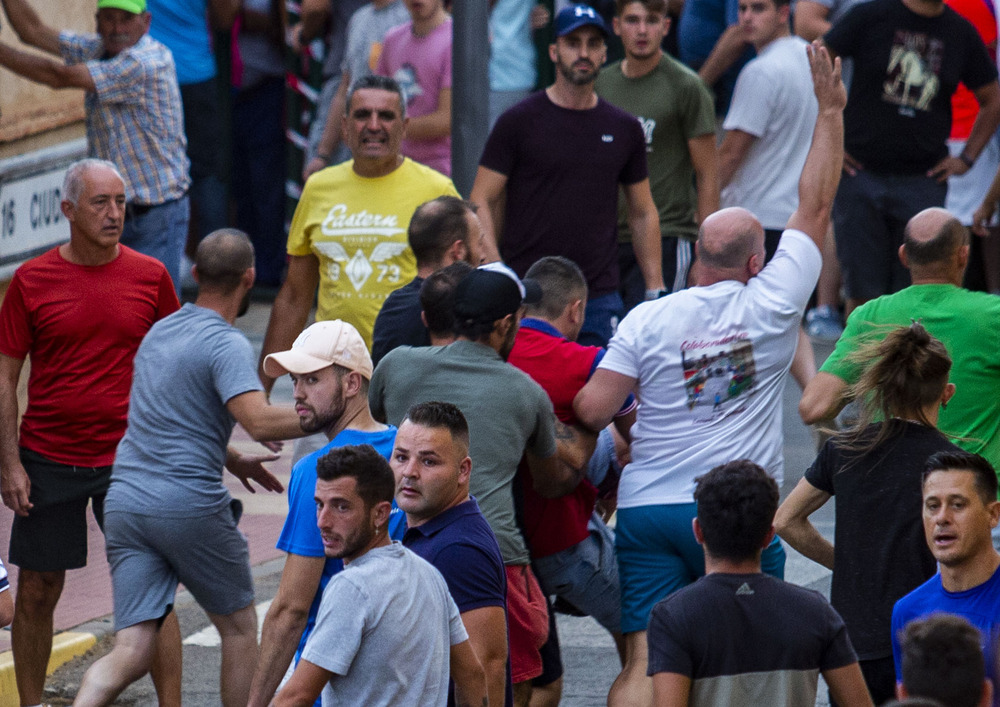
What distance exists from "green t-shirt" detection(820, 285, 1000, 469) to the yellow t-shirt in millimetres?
2351

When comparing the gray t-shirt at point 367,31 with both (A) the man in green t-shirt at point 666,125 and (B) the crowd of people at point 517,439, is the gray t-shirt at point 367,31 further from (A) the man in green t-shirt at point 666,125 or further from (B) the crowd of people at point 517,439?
(B) the crowd of people at point 517,439

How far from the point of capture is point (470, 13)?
8453mm

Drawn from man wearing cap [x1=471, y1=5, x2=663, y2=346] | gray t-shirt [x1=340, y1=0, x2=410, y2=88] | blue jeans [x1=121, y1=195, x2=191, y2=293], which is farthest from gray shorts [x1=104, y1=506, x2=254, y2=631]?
gray t-shirt [x1=340, y1=0, x2=410, y2=88]

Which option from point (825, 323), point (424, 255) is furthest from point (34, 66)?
point (825, 323)

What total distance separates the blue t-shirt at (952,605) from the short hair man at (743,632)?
0.41 metres

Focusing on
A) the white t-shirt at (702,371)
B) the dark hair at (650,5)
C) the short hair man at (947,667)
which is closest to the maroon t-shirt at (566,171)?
the dark hair at (650,5)

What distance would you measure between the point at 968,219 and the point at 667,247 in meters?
3.56

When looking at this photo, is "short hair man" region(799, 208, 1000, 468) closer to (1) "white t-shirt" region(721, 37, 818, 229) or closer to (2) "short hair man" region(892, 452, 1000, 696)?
(2) "short hair man" region(892, 452, 1000, 696)

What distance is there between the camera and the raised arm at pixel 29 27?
9852mm

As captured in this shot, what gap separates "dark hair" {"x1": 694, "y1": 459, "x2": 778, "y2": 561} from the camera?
13.3ft

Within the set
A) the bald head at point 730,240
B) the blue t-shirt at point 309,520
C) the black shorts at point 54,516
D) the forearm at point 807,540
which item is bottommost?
the black shorts at point 54,516

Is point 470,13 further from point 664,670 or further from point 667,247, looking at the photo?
point 664,670

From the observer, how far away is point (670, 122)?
9.38m

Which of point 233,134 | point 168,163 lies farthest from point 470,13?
point 233,134
